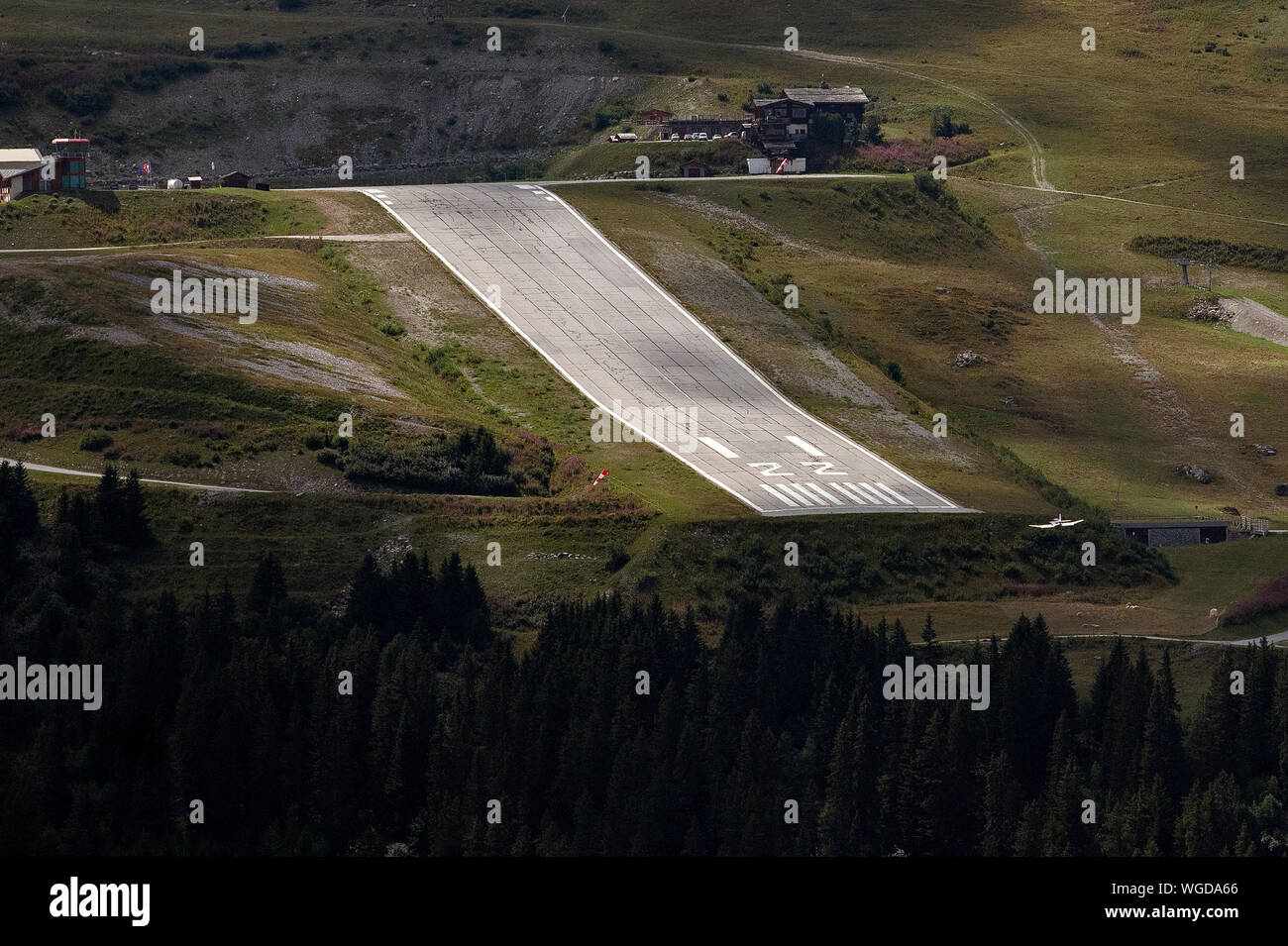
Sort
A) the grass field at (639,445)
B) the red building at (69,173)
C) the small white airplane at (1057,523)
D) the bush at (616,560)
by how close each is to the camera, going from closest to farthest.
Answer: the bush at (616,560) < the grass field at (639,445) < the small white airplane at (1057,523) < the red building at (69,173)

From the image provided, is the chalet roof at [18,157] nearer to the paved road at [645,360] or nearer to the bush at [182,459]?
the paved road at [645,360]

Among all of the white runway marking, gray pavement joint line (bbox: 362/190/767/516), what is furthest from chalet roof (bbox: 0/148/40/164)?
the white runway marking

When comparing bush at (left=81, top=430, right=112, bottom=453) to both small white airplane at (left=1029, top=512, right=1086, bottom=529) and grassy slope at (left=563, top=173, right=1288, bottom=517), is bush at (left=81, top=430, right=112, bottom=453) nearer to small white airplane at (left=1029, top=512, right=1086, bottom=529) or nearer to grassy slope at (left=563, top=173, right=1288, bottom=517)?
grassy slope at (left=563, top=173, right=1288, bottom=517)

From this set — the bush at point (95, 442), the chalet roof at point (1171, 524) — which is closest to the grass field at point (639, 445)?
the bush at point (95, 442)

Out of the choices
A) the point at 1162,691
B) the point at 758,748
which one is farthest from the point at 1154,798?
the point at 758,748

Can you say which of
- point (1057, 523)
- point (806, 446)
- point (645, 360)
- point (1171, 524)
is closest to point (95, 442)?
point (806, 446)
